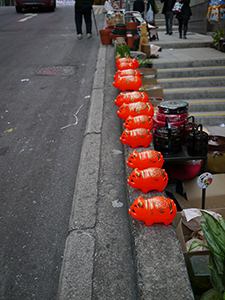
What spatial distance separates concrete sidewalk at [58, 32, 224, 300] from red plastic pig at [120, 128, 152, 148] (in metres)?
0.16

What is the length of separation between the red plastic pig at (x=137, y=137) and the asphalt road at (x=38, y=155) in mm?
1001

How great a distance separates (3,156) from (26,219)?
1625 millimetres

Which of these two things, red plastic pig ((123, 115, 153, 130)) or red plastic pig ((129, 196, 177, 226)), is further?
red plastic pig ((123, 115, 153, 130))

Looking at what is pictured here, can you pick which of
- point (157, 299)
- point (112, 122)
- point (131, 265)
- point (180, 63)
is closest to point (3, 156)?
point (112, 122)

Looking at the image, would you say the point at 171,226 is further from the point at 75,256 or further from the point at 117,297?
the point at 75,256

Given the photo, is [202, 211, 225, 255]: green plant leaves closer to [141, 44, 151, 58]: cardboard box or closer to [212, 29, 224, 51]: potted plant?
[141, 44, 151, 58]: cardboard box

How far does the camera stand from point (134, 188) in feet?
10.5

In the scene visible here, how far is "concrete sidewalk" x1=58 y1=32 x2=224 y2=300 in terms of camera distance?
7.24ft

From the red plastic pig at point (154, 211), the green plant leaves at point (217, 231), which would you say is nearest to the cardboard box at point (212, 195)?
the red plastic pig at point (154, 211)

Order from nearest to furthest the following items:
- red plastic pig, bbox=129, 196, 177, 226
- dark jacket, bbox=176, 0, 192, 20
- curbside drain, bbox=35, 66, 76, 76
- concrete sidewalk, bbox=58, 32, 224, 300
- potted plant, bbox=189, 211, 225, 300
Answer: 1. potted plant, bbox=189, 211, 225, 300
2. concrete sidewalk, bbox=58, 32, 224, 300
3. red plastic pig, bbox=129, 196, 177, 226
4. curbside drain, bbox=35, 66, 76, 76
5. dark jacket, bbox=176, 0, 192, 20

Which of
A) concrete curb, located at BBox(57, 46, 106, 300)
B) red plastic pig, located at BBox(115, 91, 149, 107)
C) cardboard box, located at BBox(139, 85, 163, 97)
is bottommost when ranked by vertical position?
concrete curb, located at BBox(57, 46, 106, 300)

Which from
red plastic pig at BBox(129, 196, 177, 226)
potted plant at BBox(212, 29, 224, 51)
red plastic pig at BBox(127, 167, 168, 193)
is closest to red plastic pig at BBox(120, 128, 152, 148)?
red plastic pig at BBox(127, 167, 168, 193)

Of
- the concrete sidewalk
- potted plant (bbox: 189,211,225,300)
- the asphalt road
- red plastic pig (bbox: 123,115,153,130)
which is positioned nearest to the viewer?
potted plant (bbox: 189,211,225,300)

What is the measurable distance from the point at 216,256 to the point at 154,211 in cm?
→ 70
